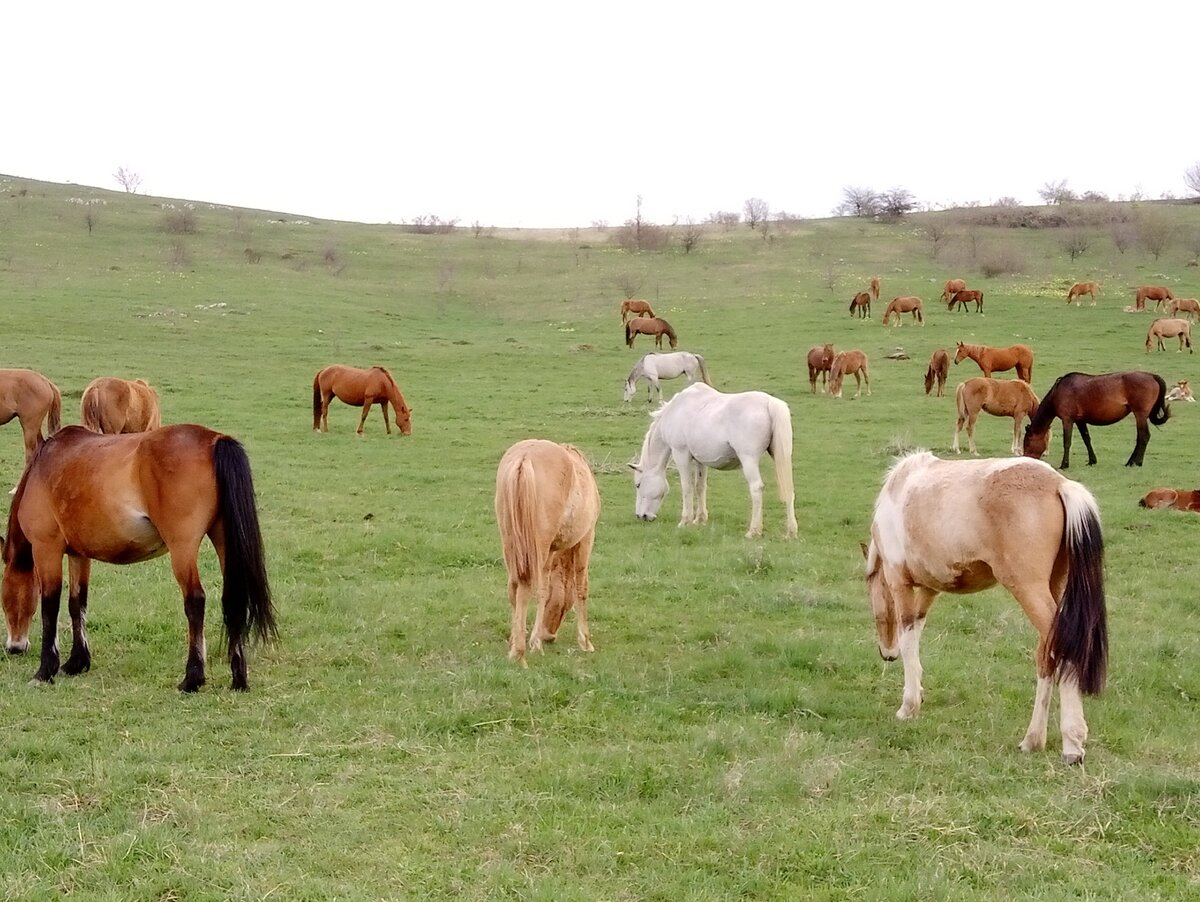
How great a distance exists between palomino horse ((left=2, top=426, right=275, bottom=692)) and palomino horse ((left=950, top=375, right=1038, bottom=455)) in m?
15.4

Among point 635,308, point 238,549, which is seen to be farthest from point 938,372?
point 238,549

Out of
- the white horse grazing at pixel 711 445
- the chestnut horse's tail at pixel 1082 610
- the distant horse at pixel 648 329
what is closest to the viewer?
the chestnut horse's tail at pixel 1082 610

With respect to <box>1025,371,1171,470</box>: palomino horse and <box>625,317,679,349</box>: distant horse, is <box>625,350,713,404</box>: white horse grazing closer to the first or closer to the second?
<box>625,317,679,349</box>: distant horse

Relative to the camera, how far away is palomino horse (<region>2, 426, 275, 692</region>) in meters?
6.63

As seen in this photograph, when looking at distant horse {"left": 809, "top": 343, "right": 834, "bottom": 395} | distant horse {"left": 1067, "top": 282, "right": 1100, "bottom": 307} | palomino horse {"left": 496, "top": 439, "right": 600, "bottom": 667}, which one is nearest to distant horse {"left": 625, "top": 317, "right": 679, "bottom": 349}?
distant horse {"left": 809, "top": 343, "right": 834, "bottom": 395}

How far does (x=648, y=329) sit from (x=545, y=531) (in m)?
28.3

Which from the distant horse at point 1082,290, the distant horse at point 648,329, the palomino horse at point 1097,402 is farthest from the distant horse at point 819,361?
the distant horse at point 1082,290

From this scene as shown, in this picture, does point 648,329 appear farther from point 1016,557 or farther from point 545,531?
point 1016,557

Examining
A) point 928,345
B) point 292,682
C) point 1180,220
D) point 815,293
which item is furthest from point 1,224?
point 1180,220

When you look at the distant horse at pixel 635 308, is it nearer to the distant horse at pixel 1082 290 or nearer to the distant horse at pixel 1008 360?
the distant horse at pixel 1008 360

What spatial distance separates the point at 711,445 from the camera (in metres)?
→ 12.9

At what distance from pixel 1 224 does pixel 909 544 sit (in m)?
60.1

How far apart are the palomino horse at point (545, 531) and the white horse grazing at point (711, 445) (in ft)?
16.3

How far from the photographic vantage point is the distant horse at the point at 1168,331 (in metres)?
31.7
